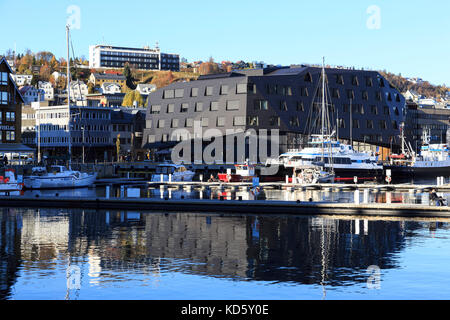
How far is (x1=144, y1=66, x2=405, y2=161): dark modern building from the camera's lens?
13350 centimetres

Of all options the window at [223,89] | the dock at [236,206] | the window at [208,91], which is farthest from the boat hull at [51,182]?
the window at [208,91]

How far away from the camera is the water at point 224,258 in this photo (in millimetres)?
25344

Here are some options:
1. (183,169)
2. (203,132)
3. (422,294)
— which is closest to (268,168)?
(183,169)

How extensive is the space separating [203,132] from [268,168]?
26.3m

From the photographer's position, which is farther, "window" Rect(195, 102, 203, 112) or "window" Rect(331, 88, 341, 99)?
"window" Rect(331, 88, 341, 99)

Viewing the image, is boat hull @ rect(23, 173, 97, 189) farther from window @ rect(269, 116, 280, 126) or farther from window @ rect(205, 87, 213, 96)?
window @ rect(205, 87, 213, 96)

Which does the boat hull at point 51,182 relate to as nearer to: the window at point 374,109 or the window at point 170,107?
the window at point 170,107

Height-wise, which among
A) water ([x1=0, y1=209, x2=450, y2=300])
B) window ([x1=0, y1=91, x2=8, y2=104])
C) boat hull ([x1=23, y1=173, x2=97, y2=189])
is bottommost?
water ([x1=0, y1=209, x2=450, y2=300])

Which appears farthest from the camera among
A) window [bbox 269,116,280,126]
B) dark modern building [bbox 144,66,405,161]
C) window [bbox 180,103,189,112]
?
window [bbox 180,103,189,112]

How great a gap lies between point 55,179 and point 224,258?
56.8 meters

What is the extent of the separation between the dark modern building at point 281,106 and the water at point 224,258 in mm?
84992

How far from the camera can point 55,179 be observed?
8475cm

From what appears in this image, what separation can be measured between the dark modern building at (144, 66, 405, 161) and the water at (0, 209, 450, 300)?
85.0 m

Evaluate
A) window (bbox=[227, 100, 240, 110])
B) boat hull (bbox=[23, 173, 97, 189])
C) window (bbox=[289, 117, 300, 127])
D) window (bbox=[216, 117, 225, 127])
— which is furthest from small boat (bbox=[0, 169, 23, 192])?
window (bbox=[289, 117, 300, 127])
